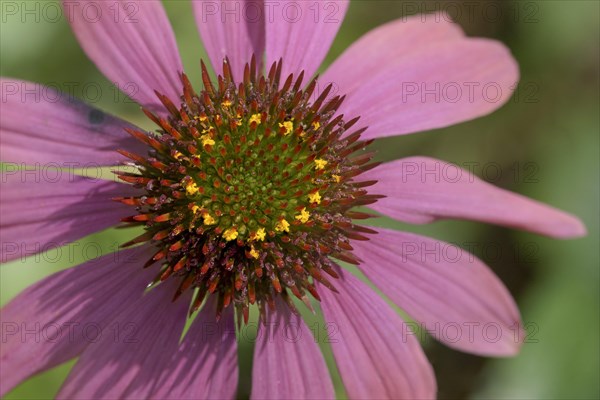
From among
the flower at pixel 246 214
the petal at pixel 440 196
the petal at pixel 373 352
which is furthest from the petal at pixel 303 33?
Result: the petal at pixel 373 352

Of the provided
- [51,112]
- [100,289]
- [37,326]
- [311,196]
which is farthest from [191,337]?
[51,112]

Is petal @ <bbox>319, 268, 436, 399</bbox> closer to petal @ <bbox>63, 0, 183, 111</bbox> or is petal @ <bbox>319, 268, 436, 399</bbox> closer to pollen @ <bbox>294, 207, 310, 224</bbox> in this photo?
pollen @ <bbox>294, 207, 310, 224</bbox>

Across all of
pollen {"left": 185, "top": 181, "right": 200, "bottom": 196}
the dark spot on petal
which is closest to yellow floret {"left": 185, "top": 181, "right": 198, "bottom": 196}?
pollen {"left": 185, "top": 181, "right": 200, "bottom": 196}

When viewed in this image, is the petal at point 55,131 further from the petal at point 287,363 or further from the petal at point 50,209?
the petal at point 287,363

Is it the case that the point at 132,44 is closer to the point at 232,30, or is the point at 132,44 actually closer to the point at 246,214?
the point at 232,30

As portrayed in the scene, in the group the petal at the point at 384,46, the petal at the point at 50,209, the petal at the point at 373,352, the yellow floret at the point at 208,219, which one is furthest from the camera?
the petal at the point at 384,46

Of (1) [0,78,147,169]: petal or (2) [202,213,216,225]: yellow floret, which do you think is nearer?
(2) [202,213,216,225]: yellow floret

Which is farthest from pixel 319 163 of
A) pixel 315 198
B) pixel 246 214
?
pixel 246 214

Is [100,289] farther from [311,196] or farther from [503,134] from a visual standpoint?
[503,134]
